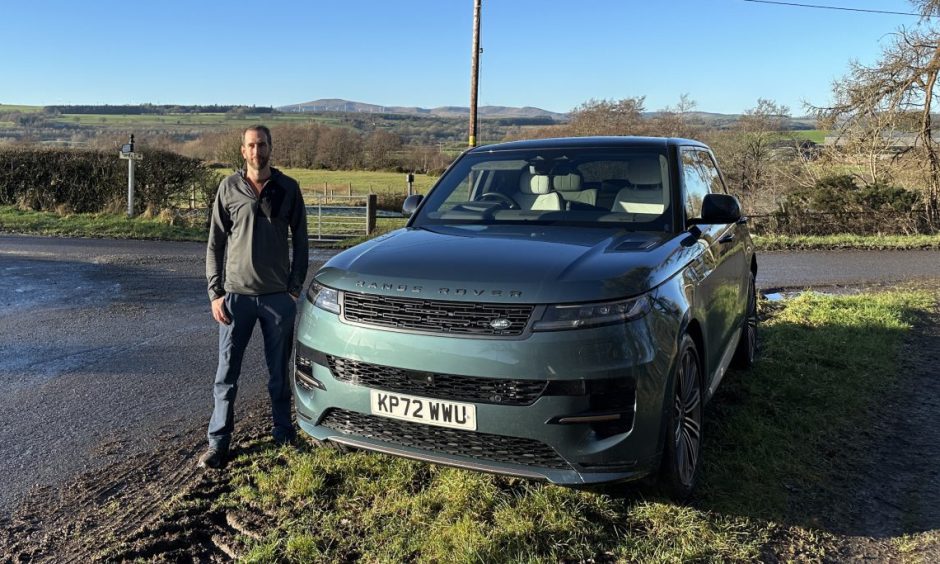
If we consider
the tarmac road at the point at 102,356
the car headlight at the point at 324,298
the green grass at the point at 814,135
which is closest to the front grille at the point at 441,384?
the car headlight at the point at 324,298

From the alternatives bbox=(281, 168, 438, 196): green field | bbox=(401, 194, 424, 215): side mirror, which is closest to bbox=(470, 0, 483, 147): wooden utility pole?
bbox=(401, 194, 424, 215): side mirror

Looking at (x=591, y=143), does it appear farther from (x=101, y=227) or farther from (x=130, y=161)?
(x=130, y=161)

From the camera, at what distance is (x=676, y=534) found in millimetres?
3000

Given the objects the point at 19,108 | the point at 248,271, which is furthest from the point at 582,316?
the point at 19,108

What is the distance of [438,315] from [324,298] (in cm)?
71

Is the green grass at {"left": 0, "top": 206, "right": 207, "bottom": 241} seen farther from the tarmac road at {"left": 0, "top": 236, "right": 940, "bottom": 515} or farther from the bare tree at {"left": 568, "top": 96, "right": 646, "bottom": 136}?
the bare tree at {"left": 568, "top": 96, "right": 646, "bottom": 136}

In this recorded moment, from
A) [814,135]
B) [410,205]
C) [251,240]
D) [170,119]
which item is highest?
[170,119]

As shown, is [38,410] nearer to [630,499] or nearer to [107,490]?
[107,490]

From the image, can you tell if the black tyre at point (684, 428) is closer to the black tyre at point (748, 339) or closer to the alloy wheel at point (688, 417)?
the alloy wheel at point (688, 417)

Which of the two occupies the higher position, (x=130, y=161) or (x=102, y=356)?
(x=130, y=161)

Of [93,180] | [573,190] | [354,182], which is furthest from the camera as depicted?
[354,182]

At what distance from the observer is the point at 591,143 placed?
4582 millimetres

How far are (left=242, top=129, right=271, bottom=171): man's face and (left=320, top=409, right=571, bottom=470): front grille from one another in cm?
156

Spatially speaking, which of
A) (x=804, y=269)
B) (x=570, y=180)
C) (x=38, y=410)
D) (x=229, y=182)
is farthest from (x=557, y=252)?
(x=804, y=269)
